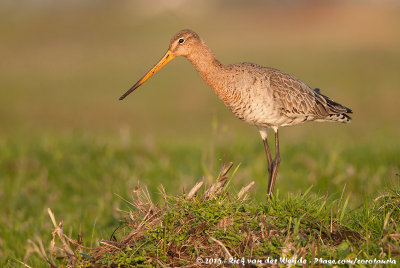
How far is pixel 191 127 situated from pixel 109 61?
10.1 m

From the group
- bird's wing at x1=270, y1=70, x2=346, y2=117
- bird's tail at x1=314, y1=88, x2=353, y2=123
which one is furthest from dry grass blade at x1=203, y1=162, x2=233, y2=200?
bird's tail at x1=314, y1=88, x2=353, y2=123

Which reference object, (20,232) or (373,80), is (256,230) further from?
(373,80)

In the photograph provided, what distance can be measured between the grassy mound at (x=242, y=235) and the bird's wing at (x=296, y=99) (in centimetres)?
239

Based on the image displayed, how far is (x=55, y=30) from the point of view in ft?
116

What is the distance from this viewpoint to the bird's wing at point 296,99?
6.25 metres

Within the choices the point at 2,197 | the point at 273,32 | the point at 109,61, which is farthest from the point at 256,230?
the point at 273,32

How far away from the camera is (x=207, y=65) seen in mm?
6047

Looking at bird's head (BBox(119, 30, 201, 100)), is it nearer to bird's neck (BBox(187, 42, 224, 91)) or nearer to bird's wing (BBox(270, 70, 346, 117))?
bird's neck (BBox(187, 42, 224, 91))

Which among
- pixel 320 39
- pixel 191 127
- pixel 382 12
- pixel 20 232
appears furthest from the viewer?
pixel 382 12

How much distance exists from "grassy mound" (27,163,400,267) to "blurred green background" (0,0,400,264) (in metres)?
0.59

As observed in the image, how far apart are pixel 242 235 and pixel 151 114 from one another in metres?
15.5

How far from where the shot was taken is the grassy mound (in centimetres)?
346

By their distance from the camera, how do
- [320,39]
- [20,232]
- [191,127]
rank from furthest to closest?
[320,39], [191,127], [20,232]

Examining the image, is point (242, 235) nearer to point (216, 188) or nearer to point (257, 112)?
point (216, 188)
